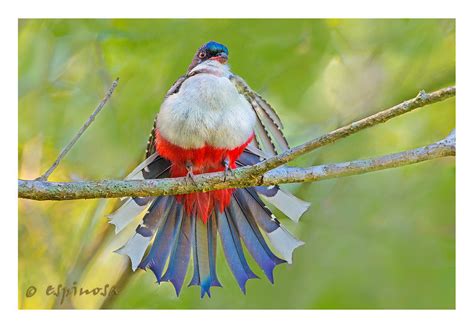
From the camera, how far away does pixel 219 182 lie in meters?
2.99

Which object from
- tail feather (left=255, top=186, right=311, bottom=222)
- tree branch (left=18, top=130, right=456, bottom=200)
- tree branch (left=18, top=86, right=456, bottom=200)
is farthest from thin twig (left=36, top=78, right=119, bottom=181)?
tail feather (left=255, top=186, right=311, bottom=222)

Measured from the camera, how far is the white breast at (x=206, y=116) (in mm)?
3018

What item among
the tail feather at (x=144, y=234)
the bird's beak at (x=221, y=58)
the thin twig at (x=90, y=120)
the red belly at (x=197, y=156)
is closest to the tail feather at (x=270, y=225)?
the red belly at (x=197, y=156)

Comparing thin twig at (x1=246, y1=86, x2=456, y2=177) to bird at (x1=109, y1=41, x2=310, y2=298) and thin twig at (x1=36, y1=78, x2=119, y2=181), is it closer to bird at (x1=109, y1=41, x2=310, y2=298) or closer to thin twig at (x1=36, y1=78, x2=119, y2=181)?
bird at (x1=109, y1=41, x2=310, y2=298)

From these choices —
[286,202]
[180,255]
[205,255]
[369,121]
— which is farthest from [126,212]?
[369,121]

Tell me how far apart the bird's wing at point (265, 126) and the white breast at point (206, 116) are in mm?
137

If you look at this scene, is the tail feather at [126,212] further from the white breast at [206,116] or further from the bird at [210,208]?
the white breast at [206,116]

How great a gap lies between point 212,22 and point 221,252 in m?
1.15

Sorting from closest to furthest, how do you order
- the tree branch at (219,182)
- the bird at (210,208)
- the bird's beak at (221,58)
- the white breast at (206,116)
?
the tree branch at (219,182) < the white breast at (206,116) < the bird at (210,208) < the bird's beak at (221,58)

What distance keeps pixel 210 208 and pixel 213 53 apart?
77 centimetres

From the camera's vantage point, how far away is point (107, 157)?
11.3ft

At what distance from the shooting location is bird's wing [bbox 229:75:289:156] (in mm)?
3246
